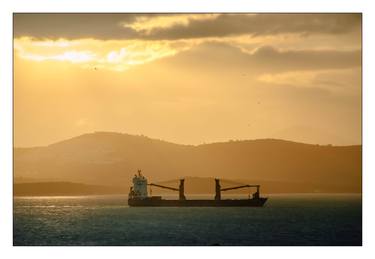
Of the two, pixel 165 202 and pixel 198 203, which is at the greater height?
pixel 165 202

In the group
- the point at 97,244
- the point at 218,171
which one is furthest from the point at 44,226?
the point at 218,171

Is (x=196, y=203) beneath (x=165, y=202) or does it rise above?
beneath

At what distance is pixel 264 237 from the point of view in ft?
117

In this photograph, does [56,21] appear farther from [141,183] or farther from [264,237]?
[141,183]

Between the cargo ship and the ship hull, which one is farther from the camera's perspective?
the cargo ship

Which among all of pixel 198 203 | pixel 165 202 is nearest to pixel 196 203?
pixel 198 203

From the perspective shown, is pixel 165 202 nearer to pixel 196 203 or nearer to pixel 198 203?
pixel 196 203

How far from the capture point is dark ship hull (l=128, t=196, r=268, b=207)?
67.1 metres

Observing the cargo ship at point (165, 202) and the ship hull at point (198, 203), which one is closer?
the ship hull at point (198, 203)

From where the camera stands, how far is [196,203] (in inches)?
2744

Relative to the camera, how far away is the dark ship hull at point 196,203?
67062mm
